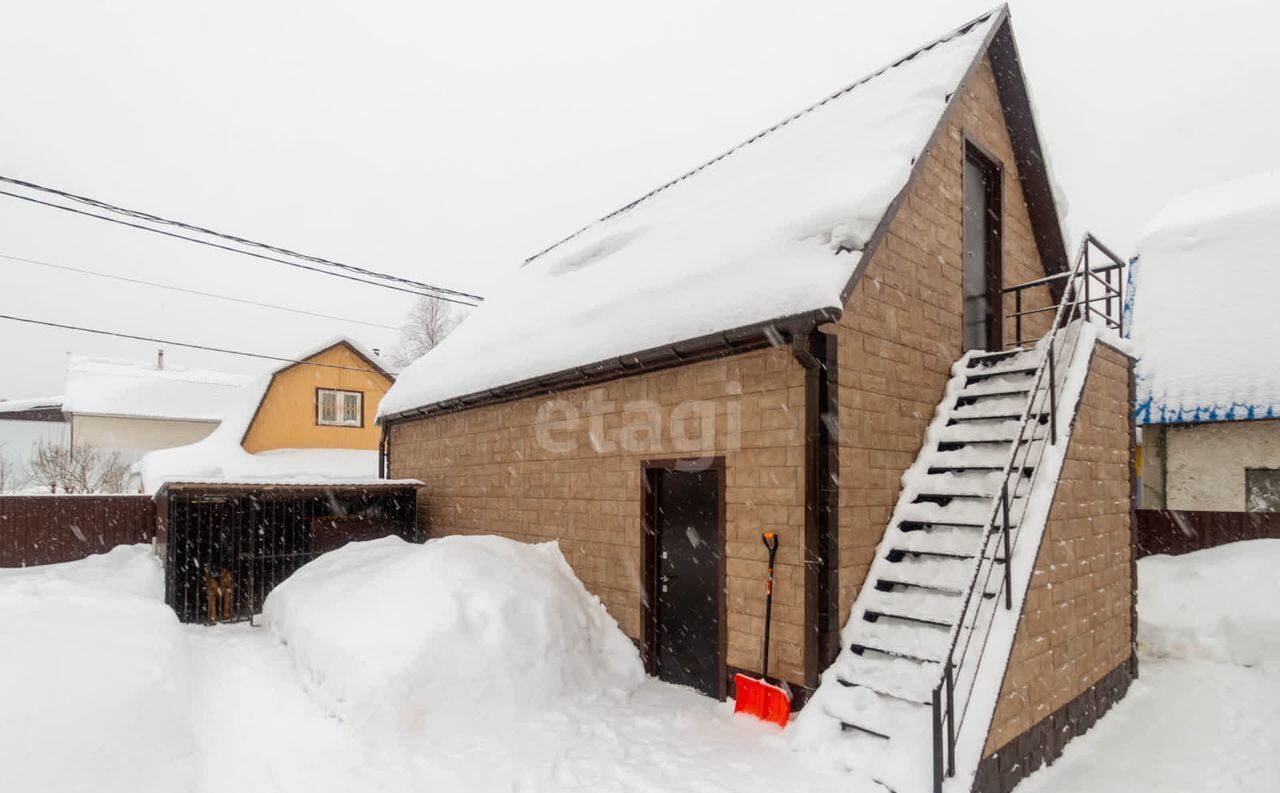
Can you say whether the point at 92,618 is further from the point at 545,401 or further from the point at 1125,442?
the point at 1125,442

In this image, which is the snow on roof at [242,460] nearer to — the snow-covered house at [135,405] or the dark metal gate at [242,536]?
the dark metal gate at [242,536]

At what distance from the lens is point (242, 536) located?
10195 mm

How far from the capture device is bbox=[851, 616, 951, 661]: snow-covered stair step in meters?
5.06

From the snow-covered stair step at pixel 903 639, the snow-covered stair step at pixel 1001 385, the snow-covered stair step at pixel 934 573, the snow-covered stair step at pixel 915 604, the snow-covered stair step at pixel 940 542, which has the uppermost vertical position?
the snow-covered stair step at pixel 1001 385

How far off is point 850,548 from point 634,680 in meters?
2.70

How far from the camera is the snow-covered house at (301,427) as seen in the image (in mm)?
18266

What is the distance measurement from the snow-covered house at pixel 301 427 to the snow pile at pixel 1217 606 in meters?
16.9

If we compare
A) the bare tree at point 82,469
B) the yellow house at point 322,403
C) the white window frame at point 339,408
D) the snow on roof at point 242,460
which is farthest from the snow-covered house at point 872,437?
the bare tree at point 82,469

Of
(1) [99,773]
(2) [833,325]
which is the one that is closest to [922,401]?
(2) [833,325]

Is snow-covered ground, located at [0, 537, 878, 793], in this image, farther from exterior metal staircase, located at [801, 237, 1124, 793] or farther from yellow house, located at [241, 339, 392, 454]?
yellow house, located at [241, 339, 392, 454]

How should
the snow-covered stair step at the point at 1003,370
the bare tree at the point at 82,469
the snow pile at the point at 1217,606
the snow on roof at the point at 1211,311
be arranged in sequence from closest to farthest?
the snow-covered stair step at the point at 1003,370 → the snow pile at the point at 1217,606 → the snow on roof at the point at 1211,311 → the bare tree at the point at 82,469

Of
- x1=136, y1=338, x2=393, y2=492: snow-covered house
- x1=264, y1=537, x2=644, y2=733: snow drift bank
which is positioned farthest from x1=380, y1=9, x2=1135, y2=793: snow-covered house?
x1=136, y1=338, x2=393, y2=492: snow-covered house

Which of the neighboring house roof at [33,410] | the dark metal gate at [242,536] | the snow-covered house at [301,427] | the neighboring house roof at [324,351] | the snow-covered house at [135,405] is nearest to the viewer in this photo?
the dark metal gate at [242,536]

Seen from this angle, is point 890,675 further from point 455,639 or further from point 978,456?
point 455,639
